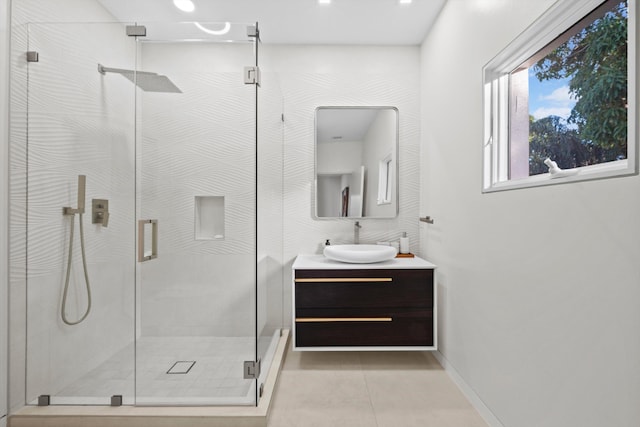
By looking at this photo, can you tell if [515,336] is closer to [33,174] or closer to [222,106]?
[222,106]

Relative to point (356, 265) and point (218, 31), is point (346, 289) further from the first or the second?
point (218, 31)

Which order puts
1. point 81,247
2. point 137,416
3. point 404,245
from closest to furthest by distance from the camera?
point 137,416 < point 81,247 < point 404,245

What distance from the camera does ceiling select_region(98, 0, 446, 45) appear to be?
2.38 metres

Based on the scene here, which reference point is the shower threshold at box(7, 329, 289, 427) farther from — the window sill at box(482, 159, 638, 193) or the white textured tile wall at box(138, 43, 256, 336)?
the window sill at box(482, 159, 638, 193)

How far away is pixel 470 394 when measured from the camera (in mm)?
2004

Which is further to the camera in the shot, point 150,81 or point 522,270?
point 150,81

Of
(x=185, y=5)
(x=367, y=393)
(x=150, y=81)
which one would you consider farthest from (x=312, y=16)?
(x=367, y=393)

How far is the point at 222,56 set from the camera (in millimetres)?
1777

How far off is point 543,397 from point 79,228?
2.28 metres

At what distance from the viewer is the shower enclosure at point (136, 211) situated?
68.9 inches

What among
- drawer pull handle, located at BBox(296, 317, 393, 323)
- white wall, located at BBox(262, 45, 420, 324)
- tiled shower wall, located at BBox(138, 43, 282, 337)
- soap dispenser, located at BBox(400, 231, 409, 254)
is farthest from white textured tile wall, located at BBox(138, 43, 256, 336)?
soap dispenser, located at BBox(400, 231, 409, 254)

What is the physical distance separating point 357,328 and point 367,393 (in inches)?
15.6

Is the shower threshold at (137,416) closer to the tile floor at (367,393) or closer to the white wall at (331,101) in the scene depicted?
the tile floor at (367,393)

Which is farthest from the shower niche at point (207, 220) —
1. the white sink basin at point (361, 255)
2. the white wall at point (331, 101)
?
the white wall at point (331, 101)
